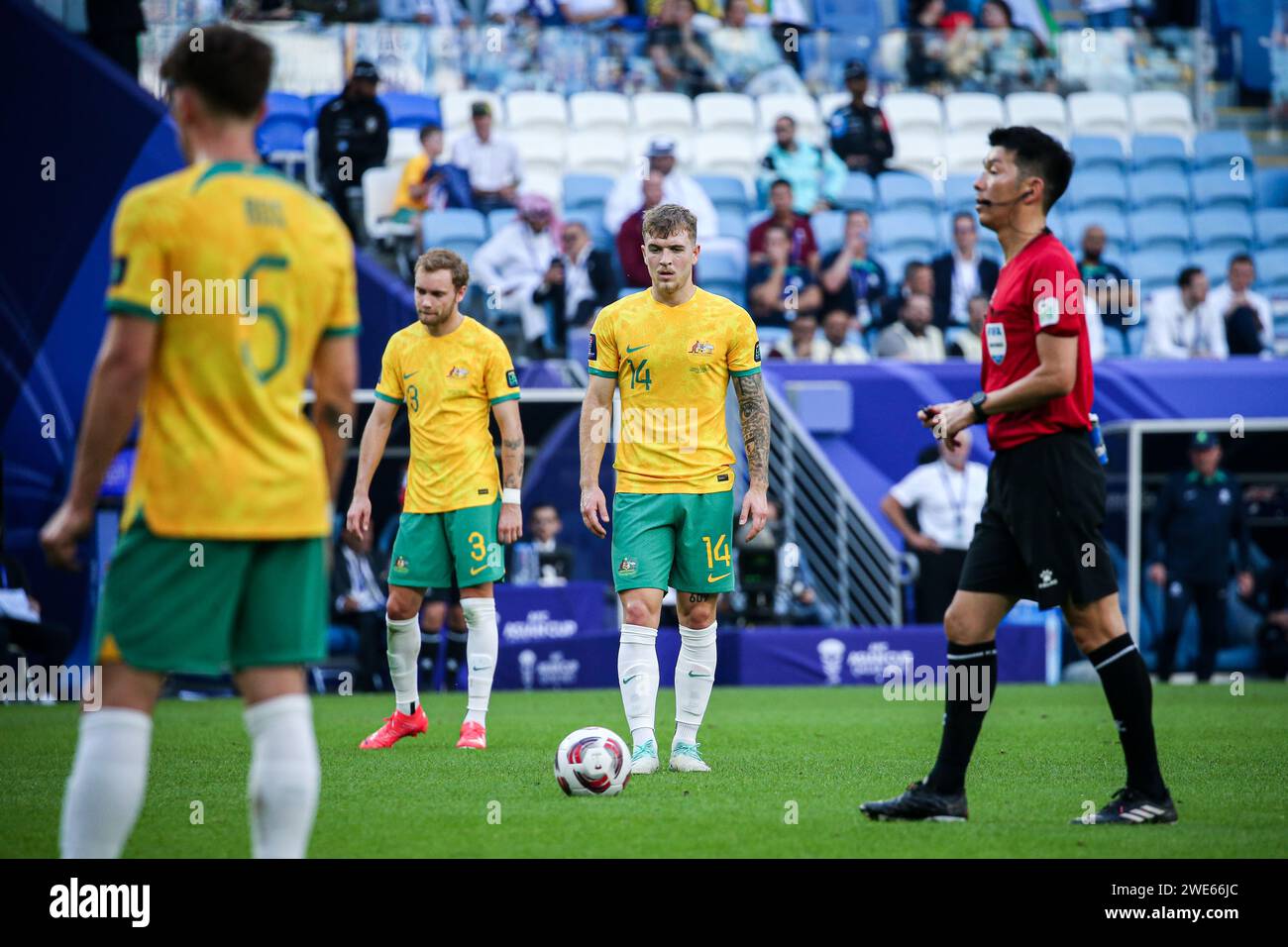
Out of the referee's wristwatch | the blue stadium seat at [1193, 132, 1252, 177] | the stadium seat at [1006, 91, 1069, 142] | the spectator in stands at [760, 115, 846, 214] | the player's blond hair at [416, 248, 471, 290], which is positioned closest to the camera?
the referee's wristwatch

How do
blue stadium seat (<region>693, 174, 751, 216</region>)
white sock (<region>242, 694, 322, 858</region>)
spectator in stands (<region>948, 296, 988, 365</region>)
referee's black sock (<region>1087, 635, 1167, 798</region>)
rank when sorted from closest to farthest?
white sock (<region>242, 694, 322, 858</region>), referee's black sock (<region>1087, 635, 1167, 798</region>), spectator in stands (<region>948, 296, 988, 365</region>), blue stadium seat (<region>693, 174, 751, 216</region>)

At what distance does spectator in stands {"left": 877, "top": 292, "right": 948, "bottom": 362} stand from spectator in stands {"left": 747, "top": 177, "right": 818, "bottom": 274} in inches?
47.7

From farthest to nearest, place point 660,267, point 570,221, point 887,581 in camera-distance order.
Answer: point 570,221, point 887,581, point 660,267

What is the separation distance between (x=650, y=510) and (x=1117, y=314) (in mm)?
12143

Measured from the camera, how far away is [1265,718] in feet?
37.0

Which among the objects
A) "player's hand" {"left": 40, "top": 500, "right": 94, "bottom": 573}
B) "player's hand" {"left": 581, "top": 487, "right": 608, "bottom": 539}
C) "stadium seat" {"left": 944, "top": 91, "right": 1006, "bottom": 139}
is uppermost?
"stadium seat" {"left": 944, "top": 91, "right": 1006, "bottom": 139}

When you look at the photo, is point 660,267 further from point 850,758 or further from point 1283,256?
point 1283,256

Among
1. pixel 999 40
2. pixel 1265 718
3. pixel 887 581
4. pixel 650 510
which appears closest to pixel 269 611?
pixel 650 510

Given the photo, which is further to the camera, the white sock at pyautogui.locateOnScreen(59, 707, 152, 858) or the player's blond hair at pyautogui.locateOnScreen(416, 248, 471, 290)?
the player's blond hair at pyautogui.locateOnScreen(416, 248, 471, 290)

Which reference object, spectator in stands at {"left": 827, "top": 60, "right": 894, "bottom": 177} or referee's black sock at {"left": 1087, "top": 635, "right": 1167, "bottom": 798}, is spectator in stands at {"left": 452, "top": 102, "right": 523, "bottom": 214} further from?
referee's black sock at {"left": 1087, "top": 635, "right": 1167, "bottom": 798}

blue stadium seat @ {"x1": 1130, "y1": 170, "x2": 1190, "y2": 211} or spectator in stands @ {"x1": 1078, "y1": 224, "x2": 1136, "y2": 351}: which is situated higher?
blue stadium seat @ {"x1": 1130, "y1": 170, "x2": 1190, "y2": 211}

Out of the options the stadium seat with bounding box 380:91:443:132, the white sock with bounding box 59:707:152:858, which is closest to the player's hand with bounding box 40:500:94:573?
the white sock with bounding box 59:707:152:858

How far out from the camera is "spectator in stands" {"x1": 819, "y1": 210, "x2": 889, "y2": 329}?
18297 mm

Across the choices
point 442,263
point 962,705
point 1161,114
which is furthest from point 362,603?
point 1161,114
